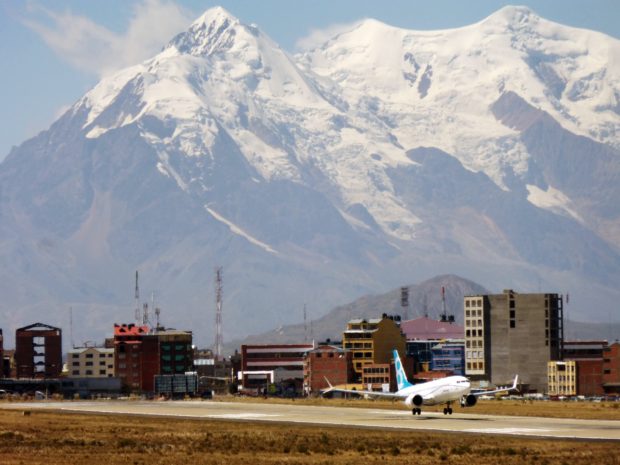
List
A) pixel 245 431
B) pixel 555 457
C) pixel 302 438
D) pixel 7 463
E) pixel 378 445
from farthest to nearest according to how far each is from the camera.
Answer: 1. pixel 245 431
2. pixel 302 438
3. pixel 378 445
4. pixel 555 457
5. pixel 7 463

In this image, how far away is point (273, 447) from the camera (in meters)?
144

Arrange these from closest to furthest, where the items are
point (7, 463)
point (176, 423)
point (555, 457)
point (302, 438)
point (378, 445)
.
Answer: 1. point (7, 463)
2. point (555, 457)
3. point (378, 445)
4. point (302, 438)
5. point (176, 423)

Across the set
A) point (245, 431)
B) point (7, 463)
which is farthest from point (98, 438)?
point (7, 463)

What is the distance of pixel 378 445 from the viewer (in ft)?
480

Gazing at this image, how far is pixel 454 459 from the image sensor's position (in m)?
132

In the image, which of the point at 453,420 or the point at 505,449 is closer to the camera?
the point at 505,449

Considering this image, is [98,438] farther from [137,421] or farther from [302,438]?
[137,421]

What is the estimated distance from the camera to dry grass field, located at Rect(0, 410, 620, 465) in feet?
428

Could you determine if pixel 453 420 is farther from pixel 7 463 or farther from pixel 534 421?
pixel 7 463

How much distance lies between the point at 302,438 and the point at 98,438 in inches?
770

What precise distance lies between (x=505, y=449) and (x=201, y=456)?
2621 centimetres

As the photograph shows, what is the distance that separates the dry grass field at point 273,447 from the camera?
130500 mm

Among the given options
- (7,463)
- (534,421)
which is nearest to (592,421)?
(534,421)

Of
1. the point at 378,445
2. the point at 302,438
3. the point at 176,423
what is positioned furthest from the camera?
the point at 176,423
